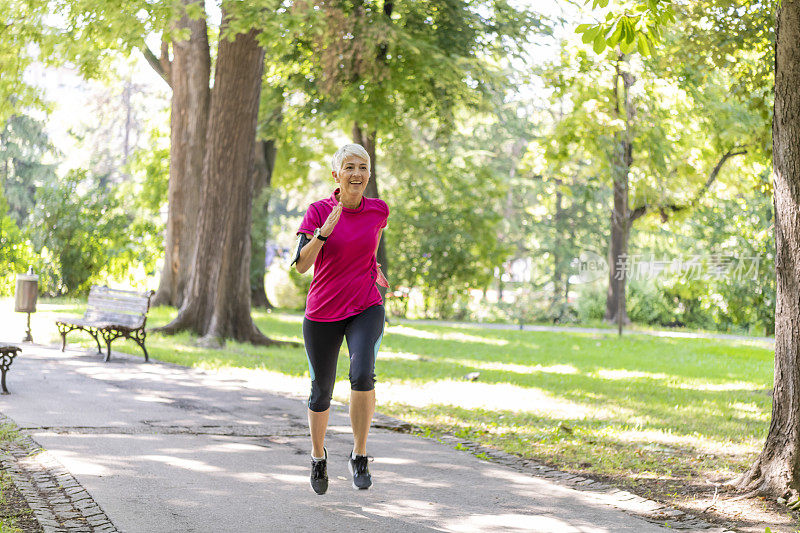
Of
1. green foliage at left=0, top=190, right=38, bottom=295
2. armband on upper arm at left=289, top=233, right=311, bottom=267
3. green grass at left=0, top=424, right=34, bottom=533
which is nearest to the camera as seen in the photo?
green grass at left=0, top=424, right=34, bottom=533

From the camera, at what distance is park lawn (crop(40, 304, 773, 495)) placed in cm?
777

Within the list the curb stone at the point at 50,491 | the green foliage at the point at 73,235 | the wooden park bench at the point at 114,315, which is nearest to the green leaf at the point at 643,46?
the curb stone at the point at 50,491

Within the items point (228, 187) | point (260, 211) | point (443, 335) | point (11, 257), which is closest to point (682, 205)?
point (443, 335)

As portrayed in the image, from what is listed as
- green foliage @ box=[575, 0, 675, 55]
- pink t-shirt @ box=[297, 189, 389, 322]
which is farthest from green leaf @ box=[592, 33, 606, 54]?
pink t-shirt @ box=[297, 189, 389, 322]

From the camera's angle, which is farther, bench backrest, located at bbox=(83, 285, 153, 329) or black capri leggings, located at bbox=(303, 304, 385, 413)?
bench backrest, located at bbox=(83, 285, 153, 329)

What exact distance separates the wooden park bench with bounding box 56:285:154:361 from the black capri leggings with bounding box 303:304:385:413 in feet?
25.3

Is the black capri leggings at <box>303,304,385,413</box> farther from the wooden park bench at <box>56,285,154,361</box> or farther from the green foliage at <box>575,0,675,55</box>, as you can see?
the wooden park bench at <box>56,285,154,361</box>

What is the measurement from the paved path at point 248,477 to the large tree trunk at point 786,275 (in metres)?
1.00

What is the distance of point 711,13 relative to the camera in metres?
11.2

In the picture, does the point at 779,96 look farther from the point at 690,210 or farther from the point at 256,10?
the point at 690,210

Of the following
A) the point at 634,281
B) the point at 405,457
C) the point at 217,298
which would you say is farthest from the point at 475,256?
the point at 405,457

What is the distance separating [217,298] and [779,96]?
36.2ft

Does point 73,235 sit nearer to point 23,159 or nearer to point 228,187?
point 228,187

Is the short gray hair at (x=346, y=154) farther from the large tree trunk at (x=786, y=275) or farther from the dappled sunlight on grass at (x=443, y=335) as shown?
the dappled sunlight on grass at (x=443, y=335)
